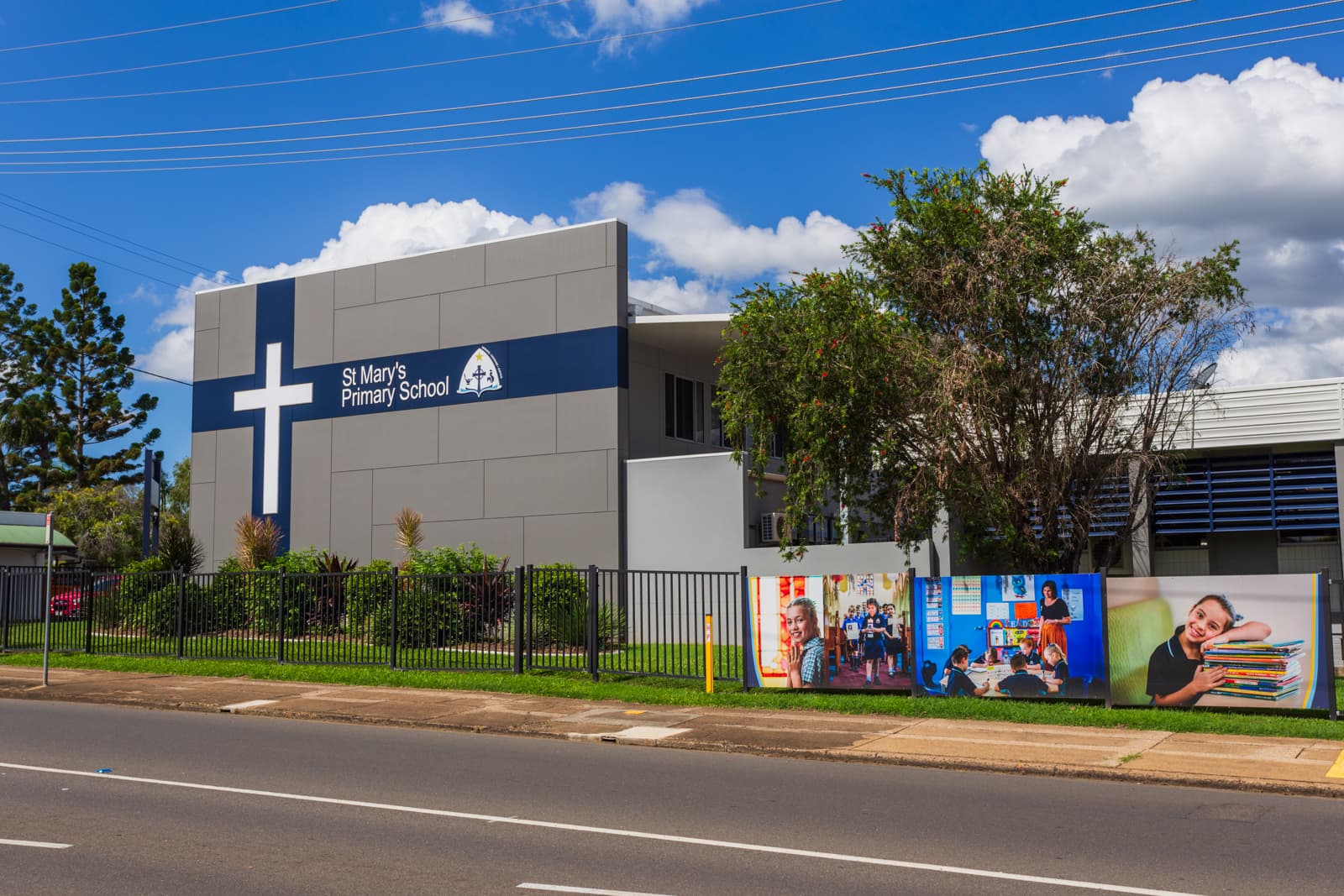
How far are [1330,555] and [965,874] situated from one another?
19.0 m

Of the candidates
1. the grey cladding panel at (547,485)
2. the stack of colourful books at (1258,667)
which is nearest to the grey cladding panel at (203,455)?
the grey cladding panel at (547,485)

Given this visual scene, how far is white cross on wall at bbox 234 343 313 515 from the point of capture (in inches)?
1282

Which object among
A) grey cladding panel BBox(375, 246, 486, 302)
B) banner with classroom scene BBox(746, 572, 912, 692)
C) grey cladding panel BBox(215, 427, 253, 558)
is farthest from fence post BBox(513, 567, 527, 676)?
grey cladding panel BBox(215, 427, 253, 558)

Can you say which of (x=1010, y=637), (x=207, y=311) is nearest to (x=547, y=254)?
(x=207, y=311)

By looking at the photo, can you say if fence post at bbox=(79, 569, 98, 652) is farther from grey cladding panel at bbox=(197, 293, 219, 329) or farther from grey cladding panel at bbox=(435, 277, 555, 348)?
grey cladding panel at bbox=(197, 293, 219, 329)

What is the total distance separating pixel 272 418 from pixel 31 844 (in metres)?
25.9

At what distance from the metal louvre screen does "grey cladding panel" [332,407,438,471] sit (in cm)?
1677

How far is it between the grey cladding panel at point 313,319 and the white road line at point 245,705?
15606 millimetres

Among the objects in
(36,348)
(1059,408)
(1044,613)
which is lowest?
(1044,613)

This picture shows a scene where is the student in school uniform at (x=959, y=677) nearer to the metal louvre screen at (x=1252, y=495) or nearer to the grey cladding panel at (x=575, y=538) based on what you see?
the metal louvre screen at (x=1252, y=495)

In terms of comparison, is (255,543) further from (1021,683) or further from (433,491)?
(1021,683)

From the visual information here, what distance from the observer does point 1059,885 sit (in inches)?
281

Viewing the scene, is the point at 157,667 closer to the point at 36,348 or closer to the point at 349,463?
the point at 349,463

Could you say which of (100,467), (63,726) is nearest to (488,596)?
(63,726)
